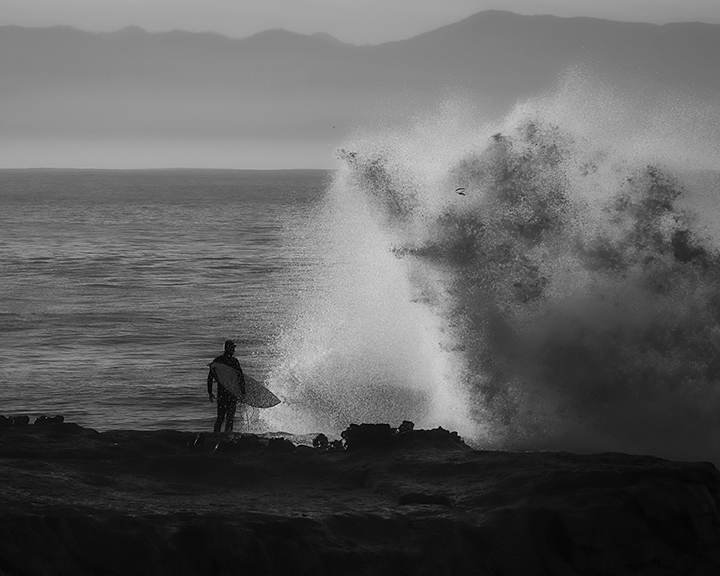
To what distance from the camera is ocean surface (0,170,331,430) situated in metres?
24.1

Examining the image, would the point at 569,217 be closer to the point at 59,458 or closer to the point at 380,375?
the point at 380,375

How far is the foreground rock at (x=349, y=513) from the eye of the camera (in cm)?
1062

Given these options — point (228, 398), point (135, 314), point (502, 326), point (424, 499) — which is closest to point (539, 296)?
point (502, 326)

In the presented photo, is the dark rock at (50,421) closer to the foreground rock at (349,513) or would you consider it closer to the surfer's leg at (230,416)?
the foreground rock at (349,513)

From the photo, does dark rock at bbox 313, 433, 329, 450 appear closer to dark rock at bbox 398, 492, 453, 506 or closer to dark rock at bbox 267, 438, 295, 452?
dark rock at bbox 267, 438, 295, 452

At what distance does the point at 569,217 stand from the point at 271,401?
7.02 metres

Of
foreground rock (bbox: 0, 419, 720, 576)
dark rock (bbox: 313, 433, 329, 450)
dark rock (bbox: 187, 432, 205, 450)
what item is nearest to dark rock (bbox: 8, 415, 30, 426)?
foreground rock (bbox: 0, 419, 720, 576)

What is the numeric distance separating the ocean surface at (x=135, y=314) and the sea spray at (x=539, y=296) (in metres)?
3.88

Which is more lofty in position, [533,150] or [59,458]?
[533,150]

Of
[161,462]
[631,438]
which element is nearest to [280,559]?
[161,462]

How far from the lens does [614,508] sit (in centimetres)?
1153

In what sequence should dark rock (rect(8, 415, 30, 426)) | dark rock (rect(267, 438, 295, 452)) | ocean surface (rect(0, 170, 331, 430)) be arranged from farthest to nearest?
ocean surface (rect(0, 170, 331, 430)) → dark rock (rect(8, 415, 30, 426)) → dark rock (rect(267, 438, 295, 452))

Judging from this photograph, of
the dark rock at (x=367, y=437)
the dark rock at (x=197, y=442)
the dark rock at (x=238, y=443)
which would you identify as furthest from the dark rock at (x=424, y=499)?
the dark rock at (x=197, y=442)

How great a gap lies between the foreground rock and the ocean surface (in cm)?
886
